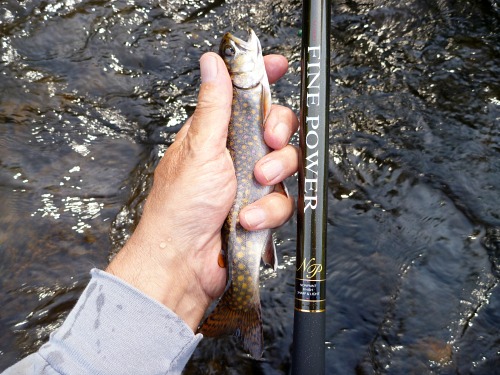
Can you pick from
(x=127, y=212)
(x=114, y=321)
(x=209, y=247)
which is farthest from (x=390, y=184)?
(x=114, y=321)

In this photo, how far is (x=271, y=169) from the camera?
2.35 m

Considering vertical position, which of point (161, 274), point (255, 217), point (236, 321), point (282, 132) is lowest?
point (236, 321)

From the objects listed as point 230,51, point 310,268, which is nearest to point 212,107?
point 230,51

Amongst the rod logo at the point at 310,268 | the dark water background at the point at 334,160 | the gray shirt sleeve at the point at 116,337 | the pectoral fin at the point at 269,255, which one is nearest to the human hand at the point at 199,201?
the pectoral fin at the point at 269,255

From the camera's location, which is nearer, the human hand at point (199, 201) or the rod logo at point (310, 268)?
the rod logo at point (310, 268)

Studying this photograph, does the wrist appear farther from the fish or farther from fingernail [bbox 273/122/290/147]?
fingernail [bbox 273/122/290/147]

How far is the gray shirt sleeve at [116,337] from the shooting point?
1.93 m

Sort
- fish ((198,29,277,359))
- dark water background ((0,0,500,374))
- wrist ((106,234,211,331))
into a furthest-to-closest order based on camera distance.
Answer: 1. dark water background ((0,0,500,374))
2. fish ((198,29,277,359))
3. wrist ((106,234,211,331))

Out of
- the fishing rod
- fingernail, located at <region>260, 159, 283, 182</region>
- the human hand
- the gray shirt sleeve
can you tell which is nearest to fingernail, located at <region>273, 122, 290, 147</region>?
the human hand

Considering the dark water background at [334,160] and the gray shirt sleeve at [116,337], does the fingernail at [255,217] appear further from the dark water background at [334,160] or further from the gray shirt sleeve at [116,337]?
the dark water background at [334,160]

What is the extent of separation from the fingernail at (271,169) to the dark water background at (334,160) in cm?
82

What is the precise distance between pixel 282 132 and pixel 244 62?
0.32 m

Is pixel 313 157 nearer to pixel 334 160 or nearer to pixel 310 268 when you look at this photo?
pixel 310 268

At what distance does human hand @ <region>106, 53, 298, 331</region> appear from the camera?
7.66ft
